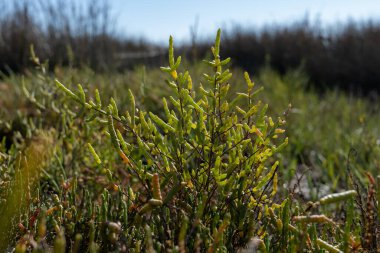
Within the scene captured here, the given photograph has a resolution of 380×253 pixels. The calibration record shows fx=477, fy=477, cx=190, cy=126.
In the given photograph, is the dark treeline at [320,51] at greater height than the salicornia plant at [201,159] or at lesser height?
lesser

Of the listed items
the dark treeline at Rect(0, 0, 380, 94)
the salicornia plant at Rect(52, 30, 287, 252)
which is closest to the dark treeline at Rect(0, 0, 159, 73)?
the dark treeline at Rect(0, 0, 380, 94)

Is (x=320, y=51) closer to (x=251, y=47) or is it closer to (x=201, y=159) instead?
(x=251, y=47)

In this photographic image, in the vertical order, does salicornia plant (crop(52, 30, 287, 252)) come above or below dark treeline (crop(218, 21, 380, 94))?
above

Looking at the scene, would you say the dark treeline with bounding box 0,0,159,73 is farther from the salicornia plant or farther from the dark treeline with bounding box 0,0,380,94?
the salicornia plant

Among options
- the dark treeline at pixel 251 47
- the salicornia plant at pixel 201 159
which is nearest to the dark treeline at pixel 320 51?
the dark treeline at pixel 251 47

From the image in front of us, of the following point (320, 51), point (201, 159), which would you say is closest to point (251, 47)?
point (320, 51)

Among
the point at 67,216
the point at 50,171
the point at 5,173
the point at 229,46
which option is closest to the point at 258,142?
the point at 67,216

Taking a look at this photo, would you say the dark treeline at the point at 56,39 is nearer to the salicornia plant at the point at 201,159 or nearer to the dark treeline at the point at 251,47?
the dark treeline at the point at 251,47

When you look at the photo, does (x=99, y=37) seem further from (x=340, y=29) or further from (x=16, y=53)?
(x=340, y=29)

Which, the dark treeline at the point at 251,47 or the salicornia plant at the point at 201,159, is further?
the dark treeline at the point at 251,47
